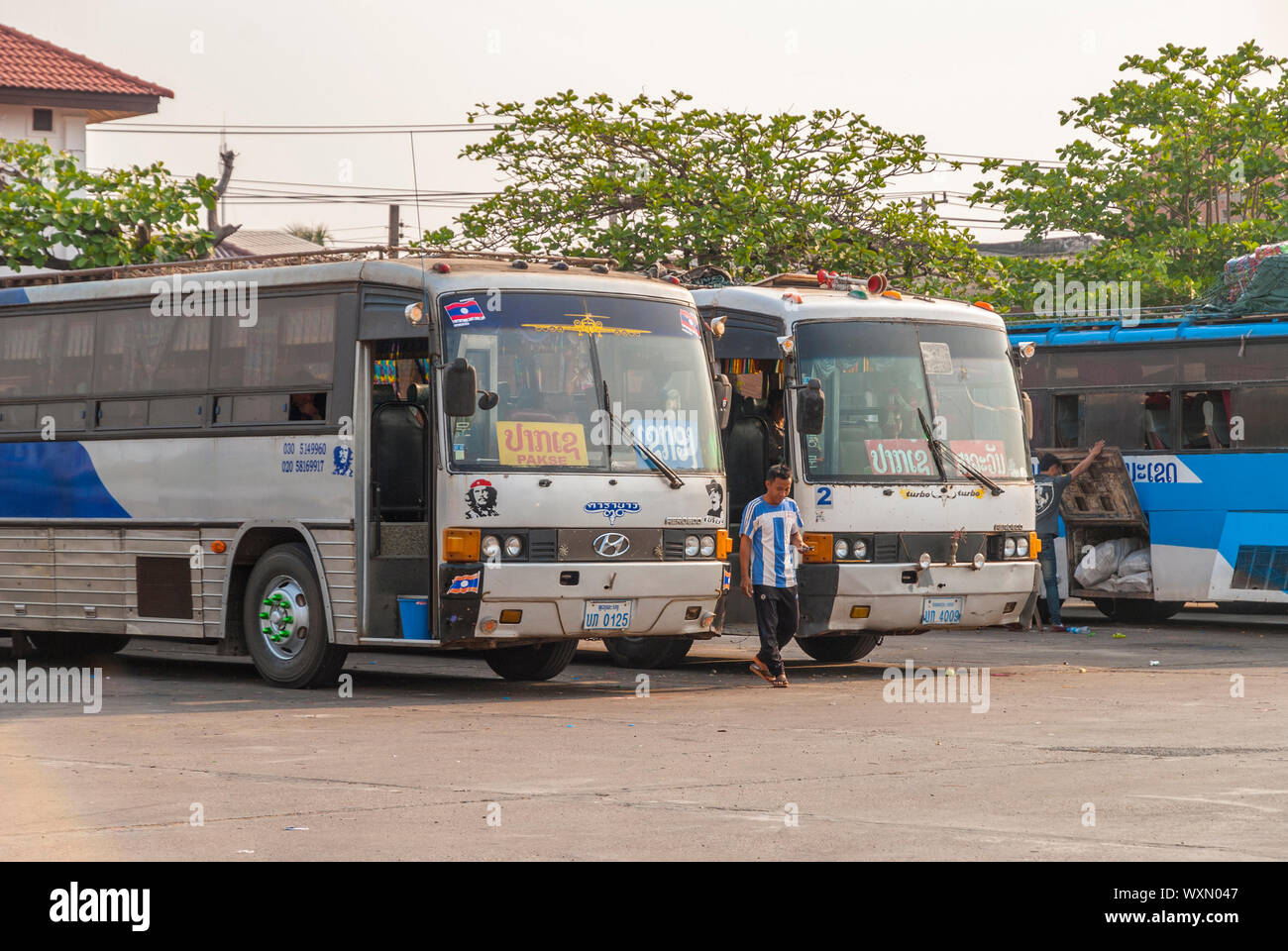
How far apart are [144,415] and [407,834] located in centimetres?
824

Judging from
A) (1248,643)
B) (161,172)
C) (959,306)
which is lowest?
(1248,643)

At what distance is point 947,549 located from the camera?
16047 millimetres

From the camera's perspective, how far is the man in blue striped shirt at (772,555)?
14922 mm

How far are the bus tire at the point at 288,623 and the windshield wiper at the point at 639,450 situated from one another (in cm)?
245

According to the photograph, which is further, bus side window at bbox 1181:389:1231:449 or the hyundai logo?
bus side window at bbox 1181:389:1231:449

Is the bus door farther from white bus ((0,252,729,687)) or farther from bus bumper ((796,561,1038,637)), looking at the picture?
bus bumper ((796,561,1038,637))

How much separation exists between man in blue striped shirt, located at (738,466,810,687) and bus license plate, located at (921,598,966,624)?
1314mm

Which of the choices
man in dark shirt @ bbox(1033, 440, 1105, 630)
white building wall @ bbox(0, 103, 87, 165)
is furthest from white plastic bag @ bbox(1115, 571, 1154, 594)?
white building wall @ bbox(0, 103, 87, 165)

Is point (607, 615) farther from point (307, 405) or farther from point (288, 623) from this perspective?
point (307, 405)

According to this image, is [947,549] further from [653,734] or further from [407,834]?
[407,834]

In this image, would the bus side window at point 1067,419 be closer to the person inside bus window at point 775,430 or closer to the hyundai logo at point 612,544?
the person inside bus window at point 775,430

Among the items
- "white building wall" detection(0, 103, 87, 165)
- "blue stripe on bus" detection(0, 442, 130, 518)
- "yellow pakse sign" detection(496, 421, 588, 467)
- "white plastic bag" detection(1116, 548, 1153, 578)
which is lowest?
"white plastic bag" detection(1116, 548, 1153, 578)

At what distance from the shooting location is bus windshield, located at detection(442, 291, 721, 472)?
45.1 feet

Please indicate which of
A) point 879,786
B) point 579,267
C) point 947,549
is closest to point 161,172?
point 579,267
